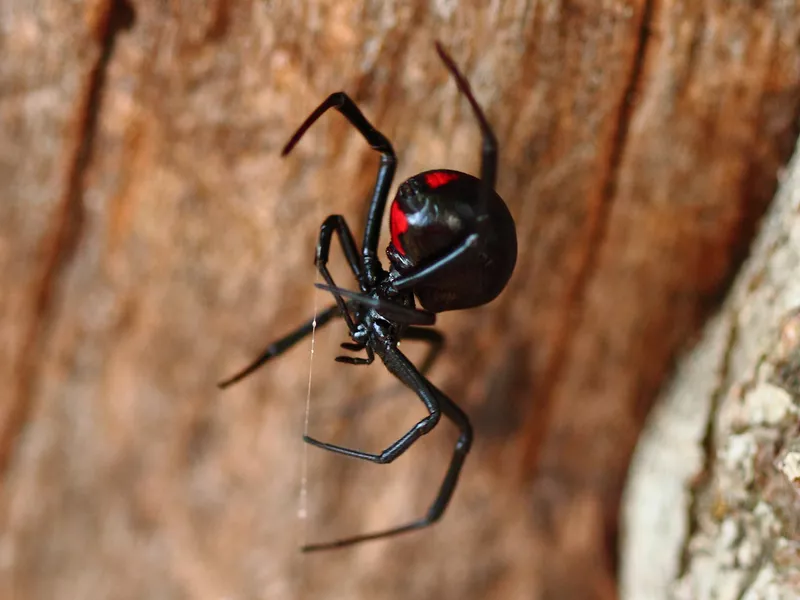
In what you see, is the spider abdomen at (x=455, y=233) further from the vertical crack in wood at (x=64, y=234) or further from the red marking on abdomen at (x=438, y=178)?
the vertical crack in wood at (x=64, y=234)

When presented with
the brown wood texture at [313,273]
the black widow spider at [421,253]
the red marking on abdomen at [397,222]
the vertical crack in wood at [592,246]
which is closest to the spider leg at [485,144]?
the black widow spider at [421,253]

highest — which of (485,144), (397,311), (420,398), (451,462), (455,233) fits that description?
(485,144)

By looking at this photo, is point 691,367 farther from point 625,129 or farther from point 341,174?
point 341,174

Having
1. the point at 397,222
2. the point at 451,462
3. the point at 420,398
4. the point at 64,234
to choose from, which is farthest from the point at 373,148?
the point at 64,234

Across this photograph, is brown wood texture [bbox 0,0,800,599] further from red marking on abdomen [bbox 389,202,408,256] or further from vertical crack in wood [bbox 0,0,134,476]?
red marking on abdomen [bbox 389,202,408,256]

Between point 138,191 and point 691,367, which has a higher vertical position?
point 138,191

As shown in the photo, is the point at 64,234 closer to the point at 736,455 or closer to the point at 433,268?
the point at 433,268

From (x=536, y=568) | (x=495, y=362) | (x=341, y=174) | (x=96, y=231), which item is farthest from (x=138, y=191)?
(x=536, y=568)

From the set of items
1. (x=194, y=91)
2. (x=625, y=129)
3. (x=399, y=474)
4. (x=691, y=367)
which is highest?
(x=194, y=91)
